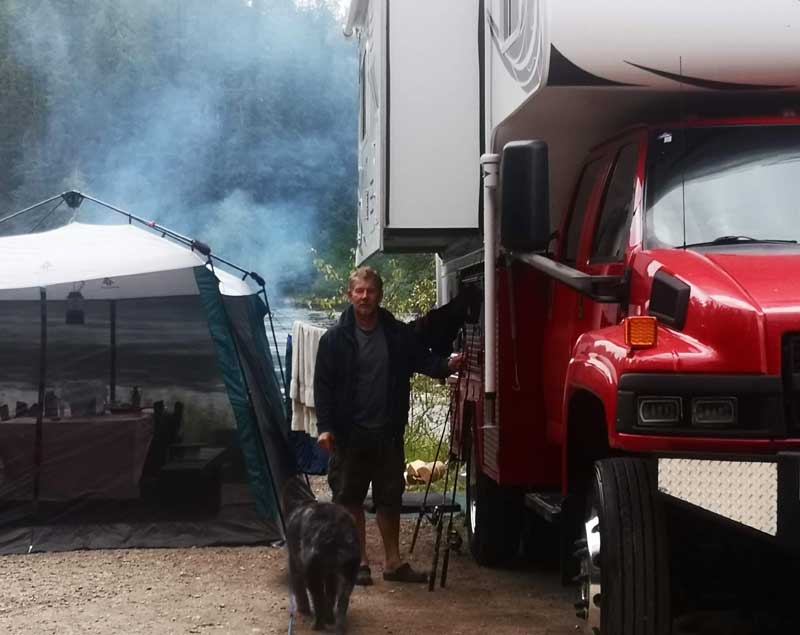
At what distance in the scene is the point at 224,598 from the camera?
7195 millimetres

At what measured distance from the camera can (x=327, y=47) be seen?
18.0 m

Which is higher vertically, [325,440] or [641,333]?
[641,333]

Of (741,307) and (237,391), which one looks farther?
(237,391)

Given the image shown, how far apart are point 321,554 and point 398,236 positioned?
6.21 ft

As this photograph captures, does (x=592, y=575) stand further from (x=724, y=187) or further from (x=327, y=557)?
(x=327, y=557)

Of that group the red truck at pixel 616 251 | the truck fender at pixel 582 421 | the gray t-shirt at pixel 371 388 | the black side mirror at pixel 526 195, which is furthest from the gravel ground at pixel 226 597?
the black side mirror at pixel 526 195

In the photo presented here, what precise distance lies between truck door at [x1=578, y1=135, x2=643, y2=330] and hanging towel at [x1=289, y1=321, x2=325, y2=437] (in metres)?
5.91

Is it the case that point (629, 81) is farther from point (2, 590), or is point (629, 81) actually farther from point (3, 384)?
point (3, 384)

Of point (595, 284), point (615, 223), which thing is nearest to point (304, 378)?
point (615, 223)

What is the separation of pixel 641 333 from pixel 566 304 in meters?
1.68

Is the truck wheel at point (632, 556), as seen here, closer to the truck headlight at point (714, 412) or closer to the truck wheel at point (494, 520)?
the truck headlight at point (714, 412)

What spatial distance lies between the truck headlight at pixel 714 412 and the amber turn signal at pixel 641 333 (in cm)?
→ 29

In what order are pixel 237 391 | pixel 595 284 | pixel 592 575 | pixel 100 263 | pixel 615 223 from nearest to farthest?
pixel 592 575, pixel 595 284, pixel 615 223, pixel 100 263, pixel 237 391

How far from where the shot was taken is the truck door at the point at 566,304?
6.07 meters
